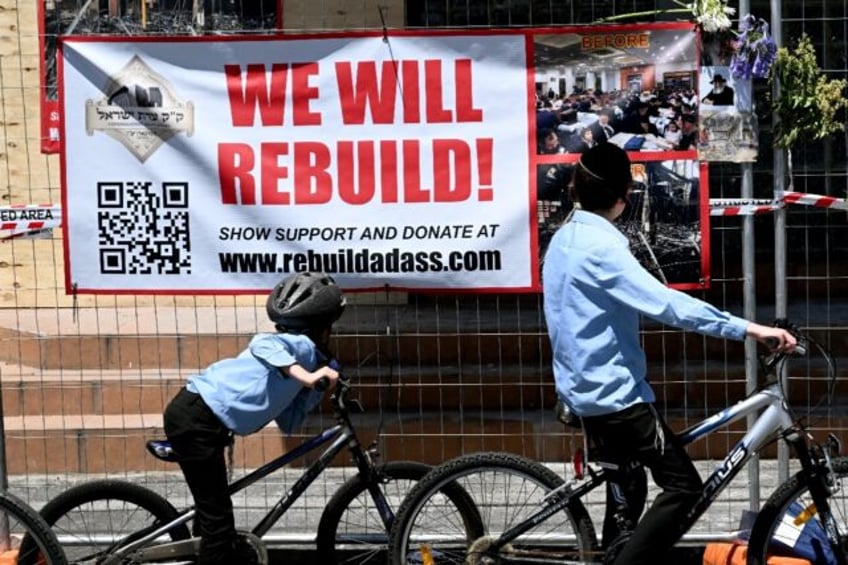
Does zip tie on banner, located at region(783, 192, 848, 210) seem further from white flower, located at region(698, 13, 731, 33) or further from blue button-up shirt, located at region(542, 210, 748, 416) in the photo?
blue button-up shirt, located at region(542, 210, 748, 416)

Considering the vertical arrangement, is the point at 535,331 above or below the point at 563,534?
above

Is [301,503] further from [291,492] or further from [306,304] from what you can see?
[306,304]

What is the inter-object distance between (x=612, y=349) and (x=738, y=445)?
2.23 ft

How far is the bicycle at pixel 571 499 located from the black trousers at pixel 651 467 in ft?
0.32

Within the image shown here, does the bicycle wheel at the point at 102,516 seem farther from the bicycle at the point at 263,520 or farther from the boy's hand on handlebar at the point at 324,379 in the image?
the boy's hand on handlebar at the point at 324,379

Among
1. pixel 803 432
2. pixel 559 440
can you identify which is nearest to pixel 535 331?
pixel 559 440

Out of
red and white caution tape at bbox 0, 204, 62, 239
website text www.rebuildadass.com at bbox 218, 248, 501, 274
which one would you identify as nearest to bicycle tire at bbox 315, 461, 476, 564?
website text www.rebuildadass.com at bbox 218, 248, 501, 274

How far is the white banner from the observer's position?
6.23 m

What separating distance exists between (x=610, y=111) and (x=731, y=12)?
2.20 ft

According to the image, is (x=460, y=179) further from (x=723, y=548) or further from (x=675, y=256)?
(x=723, y=548)

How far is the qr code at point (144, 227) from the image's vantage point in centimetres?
632

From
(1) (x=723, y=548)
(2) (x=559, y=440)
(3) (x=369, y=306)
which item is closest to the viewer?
(1) (x=723, y=548)

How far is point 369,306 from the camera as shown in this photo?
821 centimetres

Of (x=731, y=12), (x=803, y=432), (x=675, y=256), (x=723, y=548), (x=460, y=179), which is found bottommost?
(x=723, y=548)
